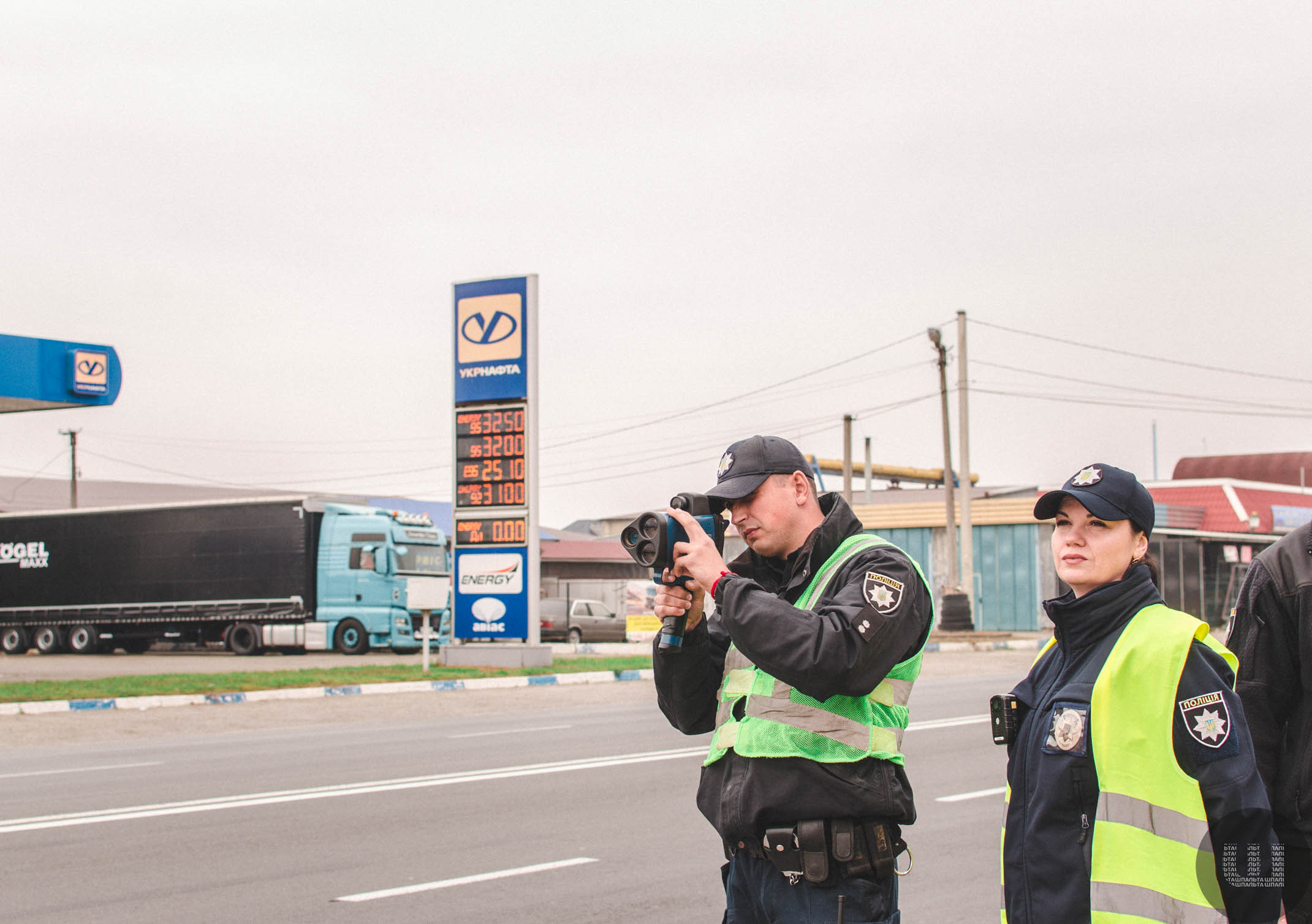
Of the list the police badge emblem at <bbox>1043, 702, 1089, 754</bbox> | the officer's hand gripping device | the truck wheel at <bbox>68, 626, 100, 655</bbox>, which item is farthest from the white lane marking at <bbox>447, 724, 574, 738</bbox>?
A: the truck wheel at <bbox>68, 626, 100, 655</bbox>

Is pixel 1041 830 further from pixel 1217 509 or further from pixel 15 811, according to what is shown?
pixel 1217 509

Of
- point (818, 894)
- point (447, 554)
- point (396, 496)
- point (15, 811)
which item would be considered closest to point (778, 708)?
point (818, 894)

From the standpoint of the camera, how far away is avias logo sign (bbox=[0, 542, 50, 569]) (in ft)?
120

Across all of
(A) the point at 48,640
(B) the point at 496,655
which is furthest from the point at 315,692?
(A) the point at 48,640

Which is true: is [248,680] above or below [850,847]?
below

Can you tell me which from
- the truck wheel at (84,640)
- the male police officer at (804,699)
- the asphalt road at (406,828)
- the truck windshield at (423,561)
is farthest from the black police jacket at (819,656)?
the truck wheel at (84,640)

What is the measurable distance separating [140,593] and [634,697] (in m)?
19.6

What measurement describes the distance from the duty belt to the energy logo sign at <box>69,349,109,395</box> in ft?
68.1

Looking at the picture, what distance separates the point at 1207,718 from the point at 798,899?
1029 millimetres

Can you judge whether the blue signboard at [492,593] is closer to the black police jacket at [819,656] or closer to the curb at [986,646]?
the curb at [986,646]

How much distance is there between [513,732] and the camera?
15.2 metres

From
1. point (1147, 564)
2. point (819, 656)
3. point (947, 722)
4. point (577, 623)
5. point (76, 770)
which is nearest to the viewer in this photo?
point (819, 656)

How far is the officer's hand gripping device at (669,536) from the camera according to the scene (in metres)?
3.15

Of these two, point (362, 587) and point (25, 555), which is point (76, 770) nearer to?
point (362, 587)
